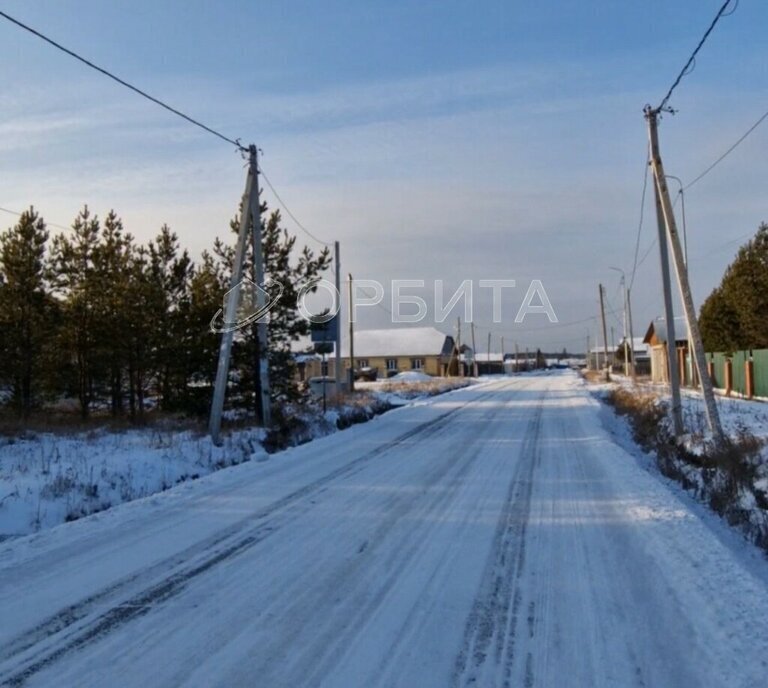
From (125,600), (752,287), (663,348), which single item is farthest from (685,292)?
(663,348)

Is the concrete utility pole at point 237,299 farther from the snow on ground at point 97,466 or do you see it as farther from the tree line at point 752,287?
the tree line at point 752,287

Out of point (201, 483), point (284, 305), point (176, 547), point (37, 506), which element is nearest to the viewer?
point (176, 547)

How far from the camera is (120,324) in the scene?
77.0 ft

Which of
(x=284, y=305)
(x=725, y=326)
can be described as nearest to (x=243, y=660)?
(x=284, y=305)

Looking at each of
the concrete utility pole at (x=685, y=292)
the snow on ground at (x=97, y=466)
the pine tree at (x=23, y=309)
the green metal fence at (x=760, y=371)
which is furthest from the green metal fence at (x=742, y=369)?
the pine tree at (x=23, y=309)

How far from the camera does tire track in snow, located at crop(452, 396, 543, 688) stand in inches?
150

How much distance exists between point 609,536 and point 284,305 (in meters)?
14.1

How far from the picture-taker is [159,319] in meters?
23.5

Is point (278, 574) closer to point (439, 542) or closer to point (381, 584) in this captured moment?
point (381, 584)

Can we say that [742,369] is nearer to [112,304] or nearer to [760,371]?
[760,371]

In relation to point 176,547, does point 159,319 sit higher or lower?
higher

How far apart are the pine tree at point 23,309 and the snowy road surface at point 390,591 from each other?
17258mm

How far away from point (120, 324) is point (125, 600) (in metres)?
20.0

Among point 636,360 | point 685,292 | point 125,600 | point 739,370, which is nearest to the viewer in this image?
point 125,600
